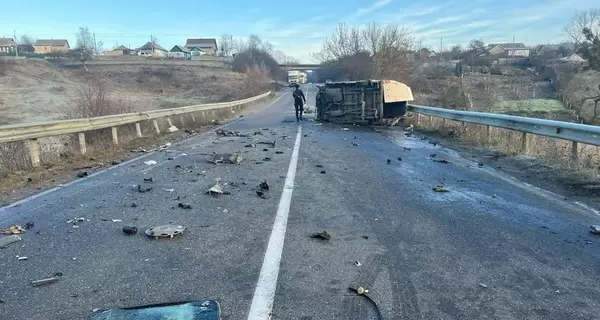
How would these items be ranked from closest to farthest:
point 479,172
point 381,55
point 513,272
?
point 513,272 → point 479,172 → point 381,55

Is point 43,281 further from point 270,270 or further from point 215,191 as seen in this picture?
point 215,191


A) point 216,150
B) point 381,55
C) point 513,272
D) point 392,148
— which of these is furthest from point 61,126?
point 381,55

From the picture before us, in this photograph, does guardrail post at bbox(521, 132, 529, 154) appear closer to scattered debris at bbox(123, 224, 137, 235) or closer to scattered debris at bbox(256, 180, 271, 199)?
scattered debris at bbox(256, 180, 271, 199)

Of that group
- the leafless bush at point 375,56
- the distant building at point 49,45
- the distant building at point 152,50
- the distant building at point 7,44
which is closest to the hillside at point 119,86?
the leafless bush at point 375,56

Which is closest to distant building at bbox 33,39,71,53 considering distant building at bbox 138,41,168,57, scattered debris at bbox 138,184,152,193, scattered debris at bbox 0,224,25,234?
distant building at bbox 138,41,168,57

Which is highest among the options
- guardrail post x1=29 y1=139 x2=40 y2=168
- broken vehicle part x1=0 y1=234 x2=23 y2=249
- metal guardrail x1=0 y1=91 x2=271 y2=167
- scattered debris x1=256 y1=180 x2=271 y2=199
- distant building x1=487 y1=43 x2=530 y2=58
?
distant building x1=487 y1=43 x2=530 y2=58

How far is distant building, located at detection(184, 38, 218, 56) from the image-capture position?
161 meters

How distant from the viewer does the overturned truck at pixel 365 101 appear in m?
19.8

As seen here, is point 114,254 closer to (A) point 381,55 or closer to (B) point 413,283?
(B) point 413,283

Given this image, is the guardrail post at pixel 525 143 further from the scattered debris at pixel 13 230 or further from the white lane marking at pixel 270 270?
the scattered debris at pixel 13 230

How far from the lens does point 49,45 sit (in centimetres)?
14288

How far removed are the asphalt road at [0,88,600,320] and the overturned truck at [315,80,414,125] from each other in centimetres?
1216

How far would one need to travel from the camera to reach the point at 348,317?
2945 millimetres

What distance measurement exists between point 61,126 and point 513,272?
32.9 feet
